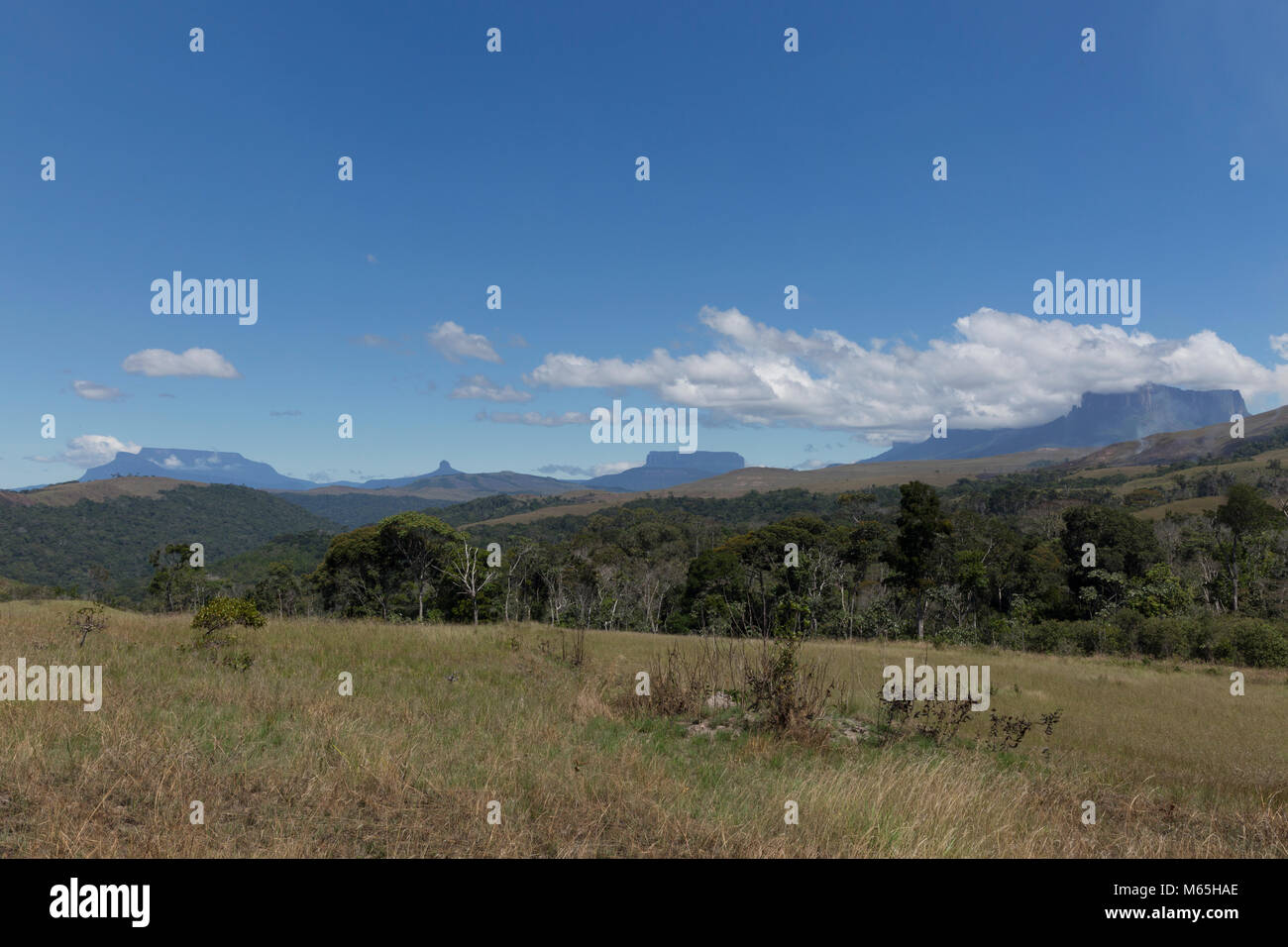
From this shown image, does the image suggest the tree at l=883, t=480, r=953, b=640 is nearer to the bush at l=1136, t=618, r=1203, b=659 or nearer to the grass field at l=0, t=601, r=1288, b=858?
the bush at l=1136, t=618, r=1203, b=659

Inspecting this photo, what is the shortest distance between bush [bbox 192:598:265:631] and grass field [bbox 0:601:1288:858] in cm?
124

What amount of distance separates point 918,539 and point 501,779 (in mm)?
45848

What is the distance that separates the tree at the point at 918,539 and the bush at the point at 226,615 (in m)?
41.6

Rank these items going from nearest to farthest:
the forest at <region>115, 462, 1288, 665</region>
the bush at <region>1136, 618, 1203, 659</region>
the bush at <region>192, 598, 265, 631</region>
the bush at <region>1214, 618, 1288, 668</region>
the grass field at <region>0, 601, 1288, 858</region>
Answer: the grass field at <region>0, 601, 1288, 858</region>, the bush at <region>192, 598, 265, 631</region>, the bush at <region>1214, 618, 1288, 668</region>, the bush at <region>1136, 618, 1203, 659</region>, the forest at <region>115, 462, 1288, 665</region>

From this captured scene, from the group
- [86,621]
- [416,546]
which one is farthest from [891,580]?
[86,621]

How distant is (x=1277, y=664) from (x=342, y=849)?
39392 millimetres

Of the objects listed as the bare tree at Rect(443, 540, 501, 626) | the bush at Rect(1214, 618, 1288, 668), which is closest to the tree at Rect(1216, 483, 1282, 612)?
the bush at Rect(1214, 618, 1288, 668)

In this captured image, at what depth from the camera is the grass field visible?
472cm

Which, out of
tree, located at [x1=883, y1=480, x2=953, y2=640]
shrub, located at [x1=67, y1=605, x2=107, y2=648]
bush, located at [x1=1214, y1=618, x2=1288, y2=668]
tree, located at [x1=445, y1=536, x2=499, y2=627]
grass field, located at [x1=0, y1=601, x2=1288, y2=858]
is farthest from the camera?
tree, located at [x1=883, y1=480, x2=953, y2=640]

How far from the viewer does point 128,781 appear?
17.4ft

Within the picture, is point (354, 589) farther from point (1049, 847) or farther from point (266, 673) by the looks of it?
point (1049, 847)

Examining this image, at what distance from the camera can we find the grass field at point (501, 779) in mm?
4723

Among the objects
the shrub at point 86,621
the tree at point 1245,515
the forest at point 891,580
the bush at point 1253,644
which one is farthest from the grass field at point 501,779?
the tree at point 1245,515
